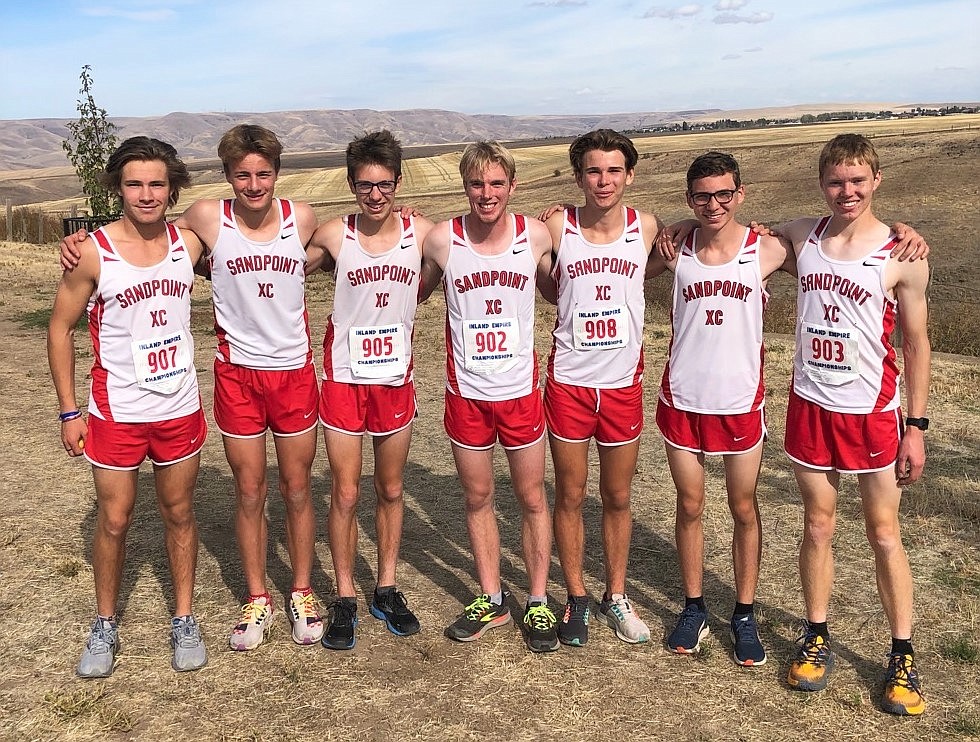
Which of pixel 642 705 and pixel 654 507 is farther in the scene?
pixel 654 507

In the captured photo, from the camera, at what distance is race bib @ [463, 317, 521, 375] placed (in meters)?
4.18

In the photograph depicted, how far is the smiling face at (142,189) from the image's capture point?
384 cm

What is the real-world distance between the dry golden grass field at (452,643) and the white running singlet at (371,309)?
1.54 meters

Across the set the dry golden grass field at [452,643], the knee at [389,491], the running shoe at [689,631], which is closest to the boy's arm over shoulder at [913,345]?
the dry golden grass field at [452,643]

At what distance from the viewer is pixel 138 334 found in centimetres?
389

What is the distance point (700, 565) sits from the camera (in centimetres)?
448

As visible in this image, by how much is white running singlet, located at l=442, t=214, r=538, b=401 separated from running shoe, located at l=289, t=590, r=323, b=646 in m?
1.51

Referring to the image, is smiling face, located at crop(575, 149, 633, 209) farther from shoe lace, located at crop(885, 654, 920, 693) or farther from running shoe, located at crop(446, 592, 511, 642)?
shoe lace, located at crop(885, 654, 920, 693)

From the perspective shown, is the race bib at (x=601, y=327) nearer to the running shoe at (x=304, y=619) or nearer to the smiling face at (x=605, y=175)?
the smiling face at (x=605, y=175)

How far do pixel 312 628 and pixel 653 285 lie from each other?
1361 cm

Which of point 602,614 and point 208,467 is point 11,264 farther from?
point 602,614

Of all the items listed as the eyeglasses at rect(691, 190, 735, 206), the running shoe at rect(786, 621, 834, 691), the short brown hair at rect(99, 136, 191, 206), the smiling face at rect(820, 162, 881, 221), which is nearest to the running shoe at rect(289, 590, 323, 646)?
the short brown hair at rect(99, 136, 191, 206)

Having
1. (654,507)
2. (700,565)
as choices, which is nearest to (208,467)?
(654,507)

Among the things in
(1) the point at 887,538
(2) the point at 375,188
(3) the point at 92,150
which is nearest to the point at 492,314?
(2) the point at 375,188
